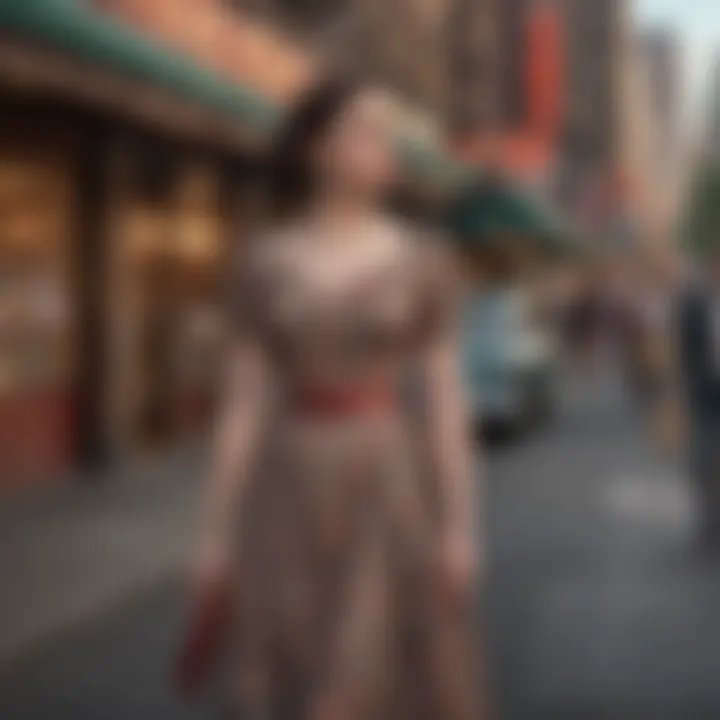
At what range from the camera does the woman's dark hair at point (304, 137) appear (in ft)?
11.4

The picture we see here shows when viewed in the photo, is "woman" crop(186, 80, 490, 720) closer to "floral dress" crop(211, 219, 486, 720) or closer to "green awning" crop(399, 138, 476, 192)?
"floral dress" crop(211, 219, 486, 720)

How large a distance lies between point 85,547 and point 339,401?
16.0ft

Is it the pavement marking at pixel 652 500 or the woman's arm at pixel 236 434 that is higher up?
the woman's arm at pixel 236 434

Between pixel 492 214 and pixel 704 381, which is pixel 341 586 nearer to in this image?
pixel 704 381

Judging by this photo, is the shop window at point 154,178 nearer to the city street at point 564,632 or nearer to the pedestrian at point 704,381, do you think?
the city street at point 564,632

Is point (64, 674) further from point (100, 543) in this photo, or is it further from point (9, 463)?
point (9, 463)

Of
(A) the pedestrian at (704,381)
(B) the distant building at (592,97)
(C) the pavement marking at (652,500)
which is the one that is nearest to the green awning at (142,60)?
(A) the pedestrian at (704,381)

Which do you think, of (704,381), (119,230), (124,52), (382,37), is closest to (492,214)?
(704,381)

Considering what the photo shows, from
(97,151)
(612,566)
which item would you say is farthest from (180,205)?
(612,566)

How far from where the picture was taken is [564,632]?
6.36m

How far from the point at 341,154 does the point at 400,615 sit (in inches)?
41.1

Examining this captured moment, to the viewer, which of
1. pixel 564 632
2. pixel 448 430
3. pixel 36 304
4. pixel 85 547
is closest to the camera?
pixel 448 430

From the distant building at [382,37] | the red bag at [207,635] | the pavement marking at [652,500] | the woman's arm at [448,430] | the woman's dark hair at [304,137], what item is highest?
the distant building at [382,37]

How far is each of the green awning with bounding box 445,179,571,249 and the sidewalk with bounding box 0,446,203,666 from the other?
2171 millimetres
